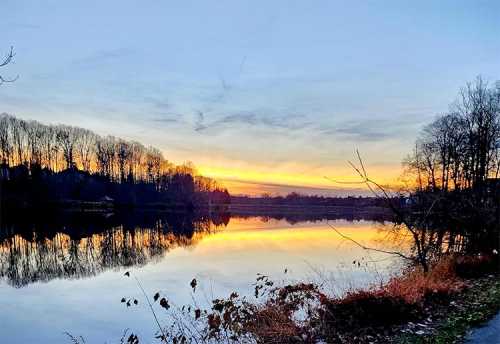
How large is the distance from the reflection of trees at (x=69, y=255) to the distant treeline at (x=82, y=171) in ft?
139

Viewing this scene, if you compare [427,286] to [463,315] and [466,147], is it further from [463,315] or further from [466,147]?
[466,147]

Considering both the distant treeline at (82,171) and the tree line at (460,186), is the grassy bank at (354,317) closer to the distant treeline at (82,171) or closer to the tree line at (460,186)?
the tree line at (460,186)

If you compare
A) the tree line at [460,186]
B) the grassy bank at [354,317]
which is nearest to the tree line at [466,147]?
the tree line at [460,186]

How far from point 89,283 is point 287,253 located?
13.7 meters

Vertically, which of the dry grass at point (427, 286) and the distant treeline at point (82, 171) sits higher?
the distant treeline at point (82, 171)

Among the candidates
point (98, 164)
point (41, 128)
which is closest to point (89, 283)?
point (41, 128)

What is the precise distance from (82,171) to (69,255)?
248 ft

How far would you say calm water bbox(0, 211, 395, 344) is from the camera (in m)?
12.8

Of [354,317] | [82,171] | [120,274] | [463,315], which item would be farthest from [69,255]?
[82,171]

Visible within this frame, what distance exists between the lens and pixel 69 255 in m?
26.8

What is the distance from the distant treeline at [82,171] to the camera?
7656cm

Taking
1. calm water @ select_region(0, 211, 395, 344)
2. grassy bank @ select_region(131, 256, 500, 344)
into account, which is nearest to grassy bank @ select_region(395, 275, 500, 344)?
grassy bank @ select_region(131, 256, 500, 344)

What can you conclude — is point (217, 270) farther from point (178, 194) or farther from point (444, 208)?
point (178, 194)

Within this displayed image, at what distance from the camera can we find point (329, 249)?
30.3m
